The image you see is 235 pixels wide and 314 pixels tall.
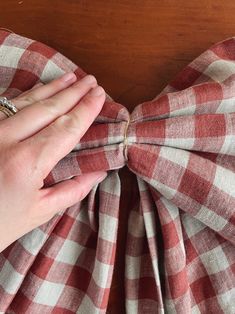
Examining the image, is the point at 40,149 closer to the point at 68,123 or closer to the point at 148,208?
the point at 68,123

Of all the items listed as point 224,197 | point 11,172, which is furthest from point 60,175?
point 224,197

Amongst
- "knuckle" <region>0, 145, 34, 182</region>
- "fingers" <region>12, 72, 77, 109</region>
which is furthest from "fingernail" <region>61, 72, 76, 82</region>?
"knuckle" <region>0, 145, 34, 182</region>

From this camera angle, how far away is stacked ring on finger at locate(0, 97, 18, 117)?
0.52 meters

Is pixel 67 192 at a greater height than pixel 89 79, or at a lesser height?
lesser

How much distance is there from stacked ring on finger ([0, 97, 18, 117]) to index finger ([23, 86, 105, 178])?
0.17 ft

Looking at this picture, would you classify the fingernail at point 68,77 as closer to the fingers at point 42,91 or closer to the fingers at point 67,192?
the fingers at point 42,91

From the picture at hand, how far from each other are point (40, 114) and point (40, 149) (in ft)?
0.15

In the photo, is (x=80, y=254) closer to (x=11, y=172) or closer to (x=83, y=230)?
(x=83, y=230)

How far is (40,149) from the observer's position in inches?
18.9

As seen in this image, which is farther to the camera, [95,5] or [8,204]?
[95,5]

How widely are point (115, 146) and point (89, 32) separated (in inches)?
7.7

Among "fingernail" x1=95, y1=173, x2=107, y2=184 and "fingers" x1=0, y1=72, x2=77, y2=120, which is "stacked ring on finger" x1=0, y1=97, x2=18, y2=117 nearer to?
"fingers" x1=0, y1=72, x2=77, y2=120

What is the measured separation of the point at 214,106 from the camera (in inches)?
20.4

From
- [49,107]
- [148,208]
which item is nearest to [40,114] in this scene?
[49,107]
